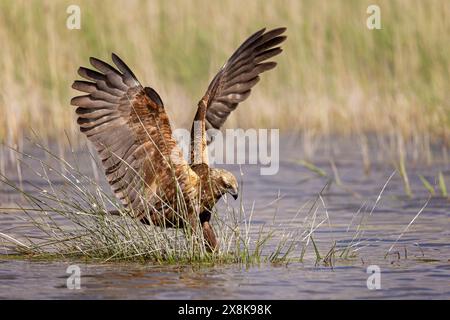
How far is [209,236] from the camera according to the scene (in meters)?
7.93

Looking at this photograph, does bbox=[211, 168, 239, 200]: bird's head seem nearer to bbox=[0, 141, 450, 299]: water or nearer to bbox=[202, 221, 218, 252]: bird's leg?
bbox=[202, 221, 218, 252]: bird's leg

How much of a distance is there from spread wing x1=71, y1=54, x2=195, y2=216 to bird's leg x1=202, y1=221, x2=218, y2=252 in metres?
0.32

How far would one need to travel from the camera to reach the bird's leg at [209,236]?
7859 millimetres

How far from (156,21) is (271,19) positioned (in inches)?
60.3

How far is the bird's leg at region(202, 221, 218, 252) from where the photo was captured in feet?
25.8

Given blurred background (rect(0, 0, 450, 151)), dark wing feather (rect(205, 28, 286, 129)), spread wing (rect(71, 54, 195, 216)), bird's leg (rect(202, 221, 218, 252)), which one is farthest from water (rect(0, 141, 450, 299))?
blurred background (rect(0, 0, 450, 151))

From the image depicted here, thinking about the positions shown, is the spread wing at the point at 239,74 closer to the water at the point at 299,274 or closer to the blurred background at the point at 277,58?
the water at the point at 299,274

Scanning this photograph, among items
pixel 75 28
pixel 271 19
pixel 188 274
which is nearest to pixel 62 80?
pixel 75 28

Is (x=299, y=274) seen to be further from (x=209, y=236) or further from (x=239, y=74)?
(x=239, y=74)

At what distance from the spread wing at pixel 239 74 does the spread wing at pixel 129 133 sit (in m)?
0.74

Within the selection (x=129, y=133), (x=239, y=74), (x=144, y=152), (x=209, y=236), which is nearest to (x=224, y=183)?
(x=209, y=236)
